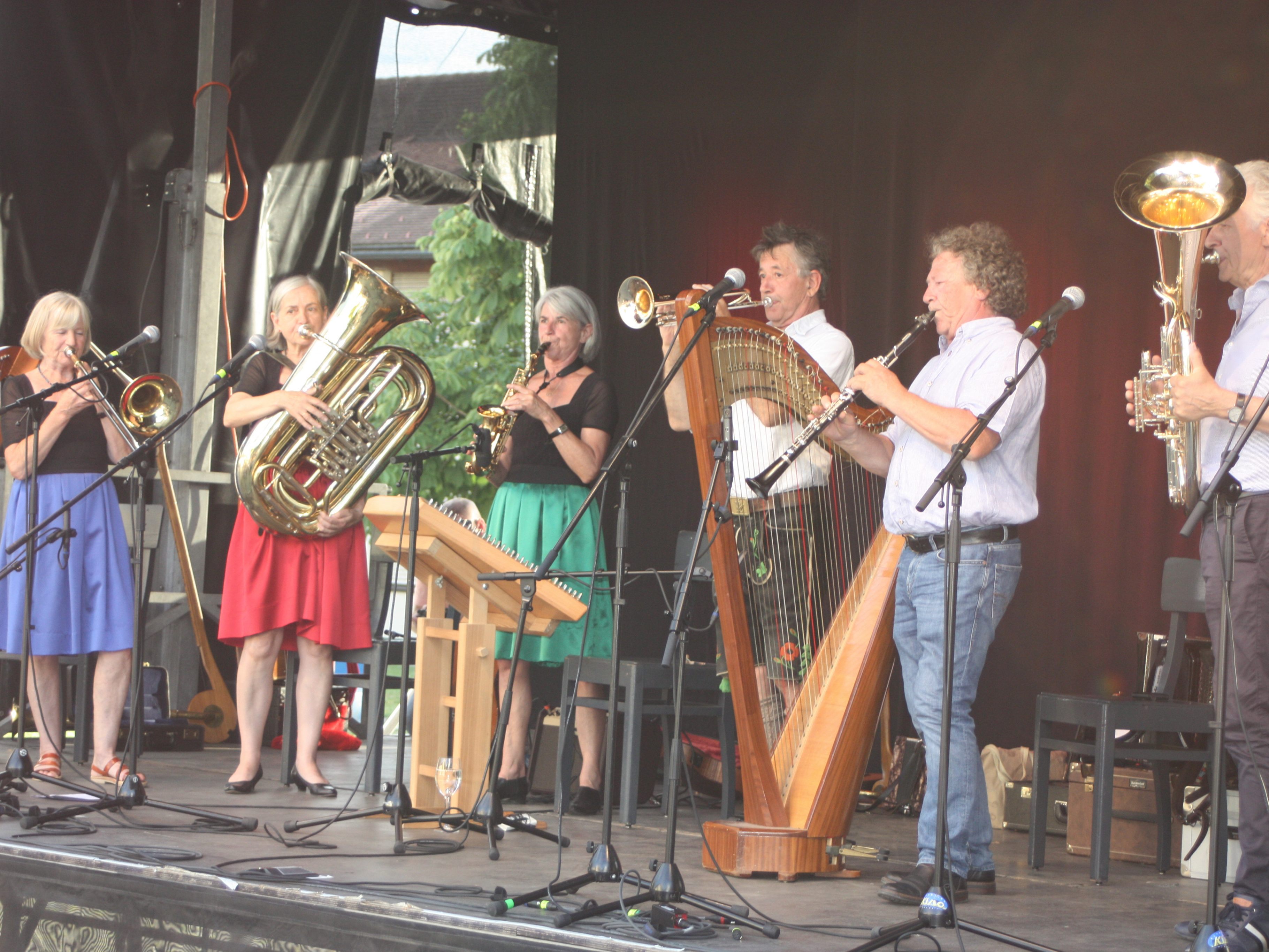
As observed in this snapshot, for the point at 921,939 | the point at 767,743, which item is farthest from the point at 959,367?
the point at 921,939

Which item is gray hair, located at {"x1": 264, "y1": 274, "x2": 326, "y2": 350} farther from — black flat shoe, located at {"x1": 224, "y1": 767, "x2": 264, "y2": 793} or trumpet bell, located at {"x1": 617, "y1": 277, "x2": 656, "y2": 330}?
black flat shoe, located at {"x1": 224, "y1": 767, "x2": 264, "y2": 793}

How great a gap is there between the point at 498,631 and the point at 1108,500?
2252mm

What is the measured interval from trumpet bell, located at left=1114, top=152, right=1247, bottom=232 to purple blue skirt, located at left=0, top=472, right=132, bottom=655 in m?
3.49

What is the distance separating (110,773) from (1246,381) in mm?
3818

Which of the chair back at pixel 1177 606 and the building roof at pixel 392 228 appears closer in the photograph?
the chair back at pixel 1177 606

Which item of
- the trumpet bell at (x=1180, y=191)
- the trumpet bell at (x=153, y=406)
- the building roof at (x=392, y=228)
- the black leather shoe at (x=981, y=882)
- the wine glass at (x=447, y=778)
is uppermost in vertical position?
the building roof at (x=392, y=228)

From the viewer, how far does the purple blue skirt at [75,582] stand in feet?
15.8

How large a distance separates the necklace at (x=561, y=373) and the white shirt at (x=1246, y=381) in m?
2.39

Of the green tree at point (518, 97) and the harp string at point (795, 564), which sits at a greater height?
the green tree at point (518, 97)

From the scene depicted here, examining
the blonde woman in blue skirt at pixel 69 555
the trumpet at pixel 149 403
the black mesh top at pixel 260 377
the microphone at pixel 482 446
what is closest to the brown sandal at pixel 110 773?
the blonde woman in blue skirt at pixel 69 555

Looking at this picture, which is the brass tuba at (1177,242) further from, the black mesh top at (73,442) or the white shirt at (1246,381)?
the black mesh top at (73,442)

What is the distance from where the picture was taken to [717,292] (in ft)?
10.1

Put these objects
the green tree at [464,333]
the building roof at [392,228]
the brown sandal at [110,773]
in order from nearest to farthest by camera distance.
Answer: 1. the brown sandal at [110,773]
2. the green tree at [464,333]
3. the building roof at [392,228]

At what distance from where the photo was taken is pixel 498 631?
15.7 feet
